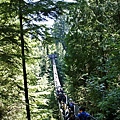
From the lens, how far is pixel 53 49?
38.3ft

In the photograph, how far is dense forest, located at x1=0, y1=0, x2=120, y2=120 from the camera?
7113 mm

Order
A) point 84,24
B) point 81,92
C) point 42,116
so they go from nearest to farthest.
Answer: point 42,116
point 84,24
point 81,92

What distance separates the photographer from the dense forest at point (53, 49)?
7113 mm

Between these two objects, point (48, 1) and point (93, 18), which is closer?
point (48, 1)

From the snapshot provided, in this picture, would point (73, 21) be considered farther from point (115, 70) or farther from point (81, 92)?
point (115, 70)

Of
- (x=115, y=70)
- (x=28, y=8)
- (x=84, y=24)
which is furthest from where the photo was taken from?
(x=84, y=24)

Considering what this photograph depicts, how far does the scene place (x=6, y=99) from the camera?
25.2 feet

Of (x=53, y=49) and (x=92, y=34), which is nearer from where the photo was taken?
(x=53, y=49)

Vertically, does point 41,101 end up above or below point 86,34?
below

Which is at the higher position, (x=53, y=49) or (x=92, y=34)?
(x=92, y=34)

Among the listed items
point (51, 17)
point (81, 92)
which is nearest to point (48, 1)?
point (51, 17)

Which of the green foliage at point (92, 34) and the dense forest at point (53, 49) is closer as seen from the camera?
the dense forest at point (53, 49)

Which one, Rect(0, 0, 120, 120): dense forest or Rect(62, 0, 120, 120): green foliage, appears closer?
Rect(0, 0, 120, 120): dense forest

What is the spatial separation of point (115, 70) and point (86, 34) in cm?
644
